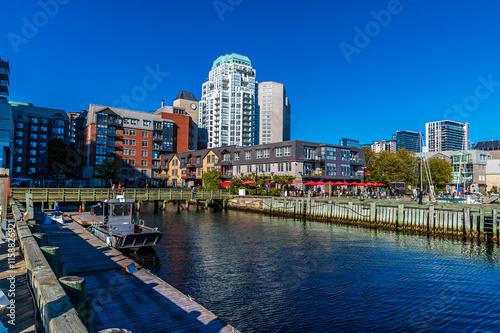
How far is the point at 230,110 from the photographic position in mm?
158250

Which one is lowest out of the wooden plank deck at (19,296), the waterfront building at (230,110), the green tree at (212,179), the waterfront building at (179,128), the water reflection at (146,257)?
the water reflection at (146,257)

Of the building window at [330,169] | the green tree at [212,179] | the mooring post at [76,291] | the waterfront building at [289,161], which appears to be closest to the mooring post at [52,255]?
the mooring post at [76,291]

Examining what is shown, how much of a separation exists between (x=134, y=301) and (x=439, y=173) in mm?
96589

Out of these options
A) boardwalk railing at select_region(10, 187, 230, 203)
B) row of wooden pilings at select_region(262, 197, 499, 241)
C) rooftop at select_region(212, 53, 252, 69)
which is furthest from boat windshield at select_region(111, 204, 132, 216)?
rooftop at select_region(212, 53, 252, 69)

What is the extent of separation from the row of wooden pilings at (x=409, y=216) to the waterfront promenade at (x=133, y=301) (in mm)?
31469

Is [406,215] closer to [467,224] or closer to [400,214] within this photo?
[400,214]

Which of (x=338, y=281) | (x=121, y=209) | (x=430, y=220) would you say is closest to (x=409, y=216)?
(x=430, y=220)

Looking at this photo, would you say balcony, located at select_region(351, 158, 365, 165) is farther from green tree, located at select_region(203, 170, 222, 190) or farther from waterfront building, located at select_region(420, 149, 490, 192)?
waterfront building, located at select_region(420, 149, 490, 192)

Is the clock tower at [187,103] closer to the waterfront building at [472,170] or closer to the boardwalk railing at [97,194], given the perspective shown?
the boardwalk railing at [97,194]

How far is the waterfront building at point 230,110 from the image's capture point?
156 m

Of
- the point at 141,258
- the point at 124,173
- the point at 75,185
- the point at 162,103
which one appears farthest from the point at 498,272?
the point at 162,103

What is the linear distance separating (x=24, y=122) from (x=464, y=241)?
135m

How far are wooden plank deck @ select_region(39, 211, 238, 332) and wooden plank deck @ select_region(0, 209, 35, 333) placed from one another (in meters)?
1.93

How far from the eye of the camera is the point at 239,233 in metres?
33.4
